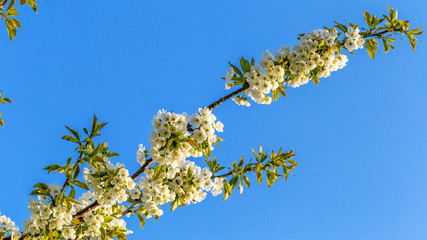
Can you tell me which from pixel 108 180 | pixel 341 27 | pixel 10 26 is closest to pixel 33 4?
pixel 10 26

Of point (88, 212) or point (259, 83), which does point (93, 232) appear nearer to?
point (88, 212)

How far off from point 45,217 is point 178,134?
1.52 meters

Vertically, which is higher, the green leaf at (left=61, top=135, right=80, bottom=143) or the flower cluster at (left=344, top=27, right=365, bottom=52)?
the flower cluster at (left=344, top=27, right=365, bottom=52)

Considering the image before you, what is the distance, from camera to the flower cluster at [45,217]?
371 centimetres

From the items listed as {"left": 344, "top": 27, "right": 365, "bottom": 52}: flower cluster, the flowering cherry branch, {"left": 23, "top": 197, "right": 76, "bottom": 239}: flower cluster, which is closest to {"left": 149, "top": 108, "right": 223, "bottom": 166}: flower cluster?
the flowering cherry branch

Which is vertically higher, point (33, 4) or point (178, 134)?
point (33, 4)

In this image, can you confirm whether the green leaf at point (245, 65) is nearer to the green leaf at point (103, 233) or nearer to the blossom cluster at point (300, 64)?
the blossom cluster at point (300, 64)

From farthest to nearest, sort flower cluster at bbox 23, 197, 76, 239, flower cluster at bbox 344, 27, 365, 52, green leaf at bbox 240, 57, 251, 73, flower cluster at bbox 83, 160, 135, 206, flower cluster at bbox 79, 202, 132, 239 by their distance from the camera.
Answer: flower cluster at bbox 344, 27, 365, 52
green leaf at bbox 240, 57, 251, 73
flower cluster at bbox 79, 202, 132, 239
flower cluster at bbox 83, 160, 135, 206
flower cluster at bbox 23, 197, 76, 239

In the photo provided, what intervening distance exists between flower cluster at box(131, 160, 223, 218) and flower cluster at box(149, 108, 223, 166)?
32 centimetres

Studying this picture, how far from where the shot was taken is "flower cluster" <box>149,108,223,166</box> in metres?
3.64

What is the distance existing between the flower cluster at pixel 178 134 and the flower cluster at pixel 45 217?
1.03 m

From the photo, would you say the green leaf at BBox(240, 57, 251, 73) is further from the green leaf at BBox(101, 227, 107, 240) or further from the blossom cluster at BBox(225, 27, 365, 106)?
the green leaf at BBox(101, 227, 107, 240)

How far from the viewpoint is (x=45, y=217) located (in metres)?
3.71

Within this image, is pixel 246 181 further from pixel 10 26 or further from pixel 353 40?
pixel 10 26
